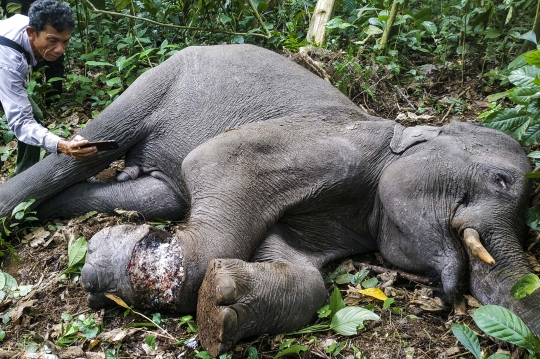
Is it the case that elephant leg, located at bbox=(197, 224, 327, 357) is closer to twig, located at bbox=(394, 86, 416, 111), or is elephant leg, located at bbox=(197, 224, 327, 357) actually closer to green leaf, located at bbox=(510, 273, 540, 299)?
green leaf, located at bbox=(510, 273, 540, 299)

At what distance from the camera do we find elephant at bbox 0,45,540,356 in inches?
131

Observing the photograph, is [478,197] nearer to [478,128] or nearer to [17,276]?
[478,128]

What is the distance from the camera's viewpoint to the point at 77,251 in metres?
3.87

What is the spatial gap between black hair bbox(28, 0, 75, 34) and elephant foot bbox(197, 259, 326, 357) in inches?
91.4

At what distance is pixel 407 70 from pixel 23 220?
3700 mm

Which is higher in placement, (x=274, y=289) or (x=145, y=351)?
(x=274, y=289)

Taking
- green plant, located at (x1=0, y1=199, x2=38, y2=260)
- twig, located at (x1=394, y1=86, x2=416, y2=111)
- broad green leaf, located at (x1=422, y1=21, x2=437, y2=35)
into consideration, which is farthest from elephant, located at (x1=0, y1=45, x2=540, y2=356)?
broad green leaf, located at (x1=422, y1=21, x2=437, y2=35)

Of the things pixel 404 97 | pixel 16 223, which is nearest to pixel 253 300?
pixel 16 223

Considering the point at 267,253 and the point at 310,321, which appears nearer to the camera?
the point at 310,321

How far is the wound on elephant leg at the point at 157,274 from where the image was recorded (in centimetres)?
331

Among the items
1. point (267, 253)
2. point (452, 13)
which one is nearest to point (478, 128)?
point (267, 253)

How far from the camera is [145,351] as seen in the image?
126 inches

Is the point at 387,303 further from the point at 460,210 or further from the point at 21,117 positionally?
the point at 21,117

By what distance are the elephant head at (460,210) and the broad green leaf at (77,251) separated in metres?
1.81
